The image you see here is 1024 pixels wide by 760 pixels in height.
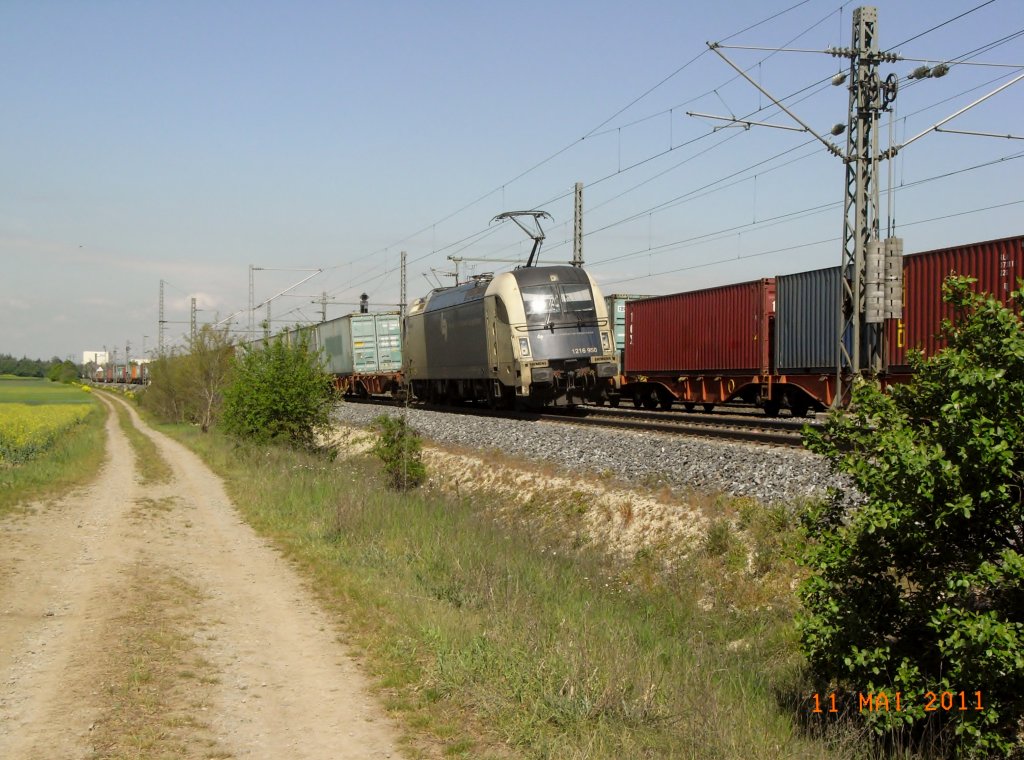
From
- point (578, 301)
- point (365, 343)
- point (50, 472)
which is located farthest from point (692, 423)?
point (365, 343)

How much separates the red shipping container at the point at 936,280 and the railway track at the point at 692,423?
2.53m

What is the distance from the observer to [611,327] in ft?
76.1

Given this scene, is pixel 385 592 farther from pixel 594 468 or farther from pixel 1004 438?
pixel 594 468

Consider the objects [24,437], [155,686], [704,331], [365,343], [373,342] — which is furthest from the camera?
[365,343]

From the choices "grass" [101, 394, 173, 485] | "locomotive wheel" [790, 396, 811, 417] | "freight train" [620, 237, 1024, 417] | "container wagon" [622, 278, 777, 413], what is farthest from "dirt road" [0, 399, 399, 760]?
"locomotive wheel" [790, 396, 811, 417]

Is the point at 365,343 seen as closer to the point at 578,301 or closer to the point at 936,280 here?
the point at 578,301

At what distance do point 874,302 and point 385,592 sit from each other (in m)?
11.5

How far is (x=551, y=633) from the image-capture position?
7.13 m

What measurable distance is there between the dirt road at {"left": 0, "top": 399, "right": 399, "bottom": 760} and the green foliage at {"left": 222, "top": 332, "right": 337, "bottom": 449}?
1082 cm

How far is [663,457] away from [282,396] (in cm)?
1239

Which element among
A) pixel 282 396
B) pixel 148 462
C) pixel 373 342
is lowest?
pixel 148 462

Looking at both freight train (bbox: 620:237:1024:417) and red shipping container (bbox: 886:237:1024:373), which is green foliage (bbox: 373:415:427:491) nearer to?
freight train (bbox: 620:237:1024:417)

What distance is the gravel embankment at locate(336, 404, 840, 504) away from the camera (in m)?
11.4

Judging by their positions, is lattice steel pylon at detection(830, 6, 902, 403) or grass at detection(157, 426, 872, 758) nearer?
grass at detection(157, 426, 872, 758)
